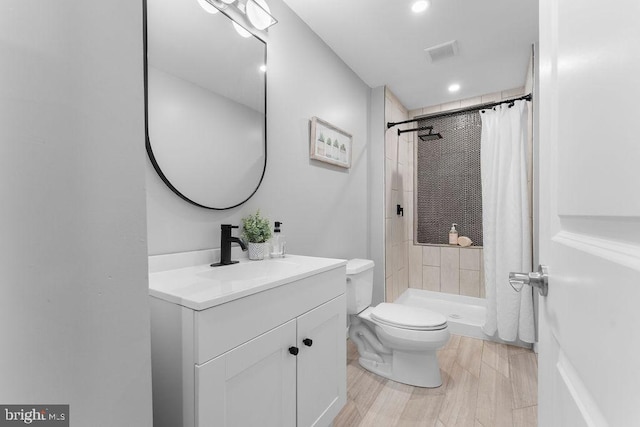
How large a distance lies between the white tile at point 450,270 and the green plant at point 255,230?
2.61 m

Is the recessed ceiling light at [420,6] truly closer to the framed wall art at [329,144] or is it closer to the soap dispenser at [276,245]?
the framed wall art at [329,144]

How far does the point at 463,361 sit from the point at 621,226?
2273mm

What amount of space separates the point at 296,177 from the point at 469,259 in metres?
2.43

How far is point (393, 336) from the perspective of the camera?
5.94 ft

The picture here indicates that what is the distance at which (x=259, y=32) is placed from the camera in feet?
5.02

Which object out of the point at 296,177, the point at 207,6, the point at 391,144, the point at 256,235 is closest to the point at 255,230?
the point at 256,235

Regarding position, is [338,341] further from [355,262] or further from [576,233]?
[576,233]

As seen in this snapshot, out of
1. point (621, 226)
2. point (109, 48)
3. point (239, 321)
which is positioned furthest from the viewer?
point (239, 321)

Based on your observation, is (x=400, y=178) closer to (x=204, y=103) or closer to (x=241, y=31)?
(x=241, y=31)

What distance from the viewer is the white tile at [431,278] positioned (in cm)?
333

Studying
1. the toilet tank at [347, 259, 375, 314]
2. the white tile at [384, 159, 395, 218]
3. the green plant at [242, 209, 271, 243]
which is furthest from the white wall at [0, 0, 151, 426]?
the white tile at [384, 159, 395, 218]

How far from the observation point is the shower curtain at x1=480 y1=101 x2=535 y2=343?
7.62 ft

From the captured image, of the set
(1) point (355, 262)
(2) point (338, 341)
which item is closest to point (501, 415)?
(2) point (338, 341)

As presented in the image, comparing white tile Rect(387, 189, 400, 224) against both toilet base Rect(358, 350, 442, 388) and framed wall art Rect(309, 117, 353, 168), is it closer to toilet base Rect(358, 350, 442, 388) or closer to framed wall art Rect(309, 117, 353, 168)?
framed wall art Rect(309, 117, 353, 168)
